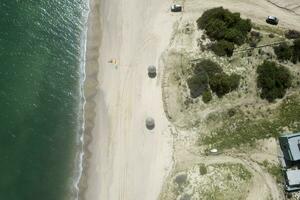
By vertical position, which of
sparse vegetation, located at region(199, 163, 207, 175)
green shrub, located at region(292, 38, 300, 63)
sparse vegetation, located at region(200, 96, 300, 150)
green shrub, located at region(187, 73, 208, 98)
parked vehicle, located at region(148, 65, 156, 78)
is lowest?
sparse vegetation, located at region(199, 163, 207, 175)

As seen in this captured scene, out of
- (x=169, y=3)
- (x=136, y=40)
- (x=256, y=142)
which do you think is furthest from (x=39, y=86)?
(x=256, y=142)

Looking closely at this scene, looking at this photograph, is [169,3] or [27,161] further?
[169,3]

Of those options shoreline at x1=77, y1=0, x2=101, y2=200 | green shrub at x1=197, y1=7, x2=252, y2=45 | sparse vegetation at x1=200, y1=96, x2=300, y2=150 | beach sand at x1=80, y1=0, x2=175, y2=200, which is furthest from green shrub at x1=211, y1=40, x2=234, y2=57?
shoreline at x1=77, y1=0, x2=101, y2=200

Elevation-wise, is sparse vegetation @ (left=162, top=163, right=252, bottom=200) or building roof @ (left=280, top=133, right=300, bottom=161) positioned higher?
building roof @ (left=280, top=133, right=300, bottom=161)

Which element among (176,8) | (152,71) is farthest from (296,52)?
(152,71)

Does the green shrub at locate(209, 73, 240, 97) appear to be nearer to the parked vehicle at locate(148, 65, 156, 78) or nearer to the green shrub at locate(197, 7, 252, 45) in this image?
the green shrub at locate(197, 7, 252, 45)

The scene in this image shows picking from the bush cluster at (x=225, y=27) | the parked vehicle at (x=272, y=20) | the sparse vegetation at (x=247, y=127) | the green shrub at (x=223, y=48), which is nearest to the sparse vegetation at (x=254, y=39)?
the bush cluster at (x=225, y=27)

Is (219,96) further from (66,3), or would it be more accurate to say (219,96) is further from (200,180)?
(66,3)

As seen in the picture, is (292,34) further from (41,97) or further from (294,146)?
(41,97)
